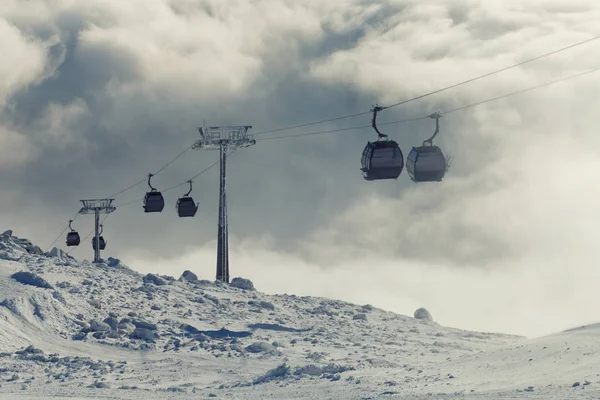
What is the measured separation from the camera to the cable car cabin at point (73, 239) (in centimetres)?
7056

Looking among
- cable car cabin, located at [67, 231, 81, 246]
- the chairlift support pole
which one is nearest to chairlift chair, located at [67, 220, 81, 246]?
cable car cabin, located at [67, 231, 81, 246]

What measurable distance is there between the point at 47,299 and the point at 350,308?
874 inches

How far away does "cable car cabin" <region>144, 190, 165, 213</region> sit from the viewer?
171 ft

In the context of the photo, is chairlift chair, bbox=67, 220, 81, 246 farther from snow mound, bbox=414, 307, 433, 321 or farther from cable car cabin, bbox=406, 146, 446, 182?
cable car cabin, bbox=406, 146, 446, 182

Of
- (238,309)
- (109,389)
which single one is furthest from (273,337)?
(109,389)

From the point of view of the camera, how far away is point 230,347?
4247 centimetres

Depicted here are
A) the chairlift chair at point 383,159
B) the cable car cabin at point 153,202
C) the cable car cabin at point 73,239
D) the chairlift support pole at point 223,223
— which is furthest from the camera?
the cable car cabin at point 73,239

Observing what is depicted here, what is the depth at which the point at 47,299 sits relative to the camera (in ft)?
156

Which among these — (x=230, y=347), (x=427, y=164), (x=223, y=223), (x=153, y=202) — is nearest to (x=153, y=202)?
(x=153, y=202)

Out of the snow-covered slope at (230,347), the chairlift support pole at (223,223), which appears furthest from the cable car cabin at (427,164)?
the chairlift support pole at (223,223)

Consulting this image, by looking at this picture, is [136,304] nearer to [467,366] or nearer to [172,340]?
[172,340]

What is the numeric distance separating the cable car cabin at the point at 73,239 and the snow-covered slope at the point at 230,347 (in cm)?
402

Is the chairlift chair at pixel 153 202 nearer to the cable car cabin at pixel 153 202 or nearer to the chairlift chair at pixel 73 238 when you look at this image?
the cable car cabin at pixel 153 202

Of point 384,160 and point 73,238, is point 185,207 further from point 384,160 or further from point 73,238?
point 384,160
